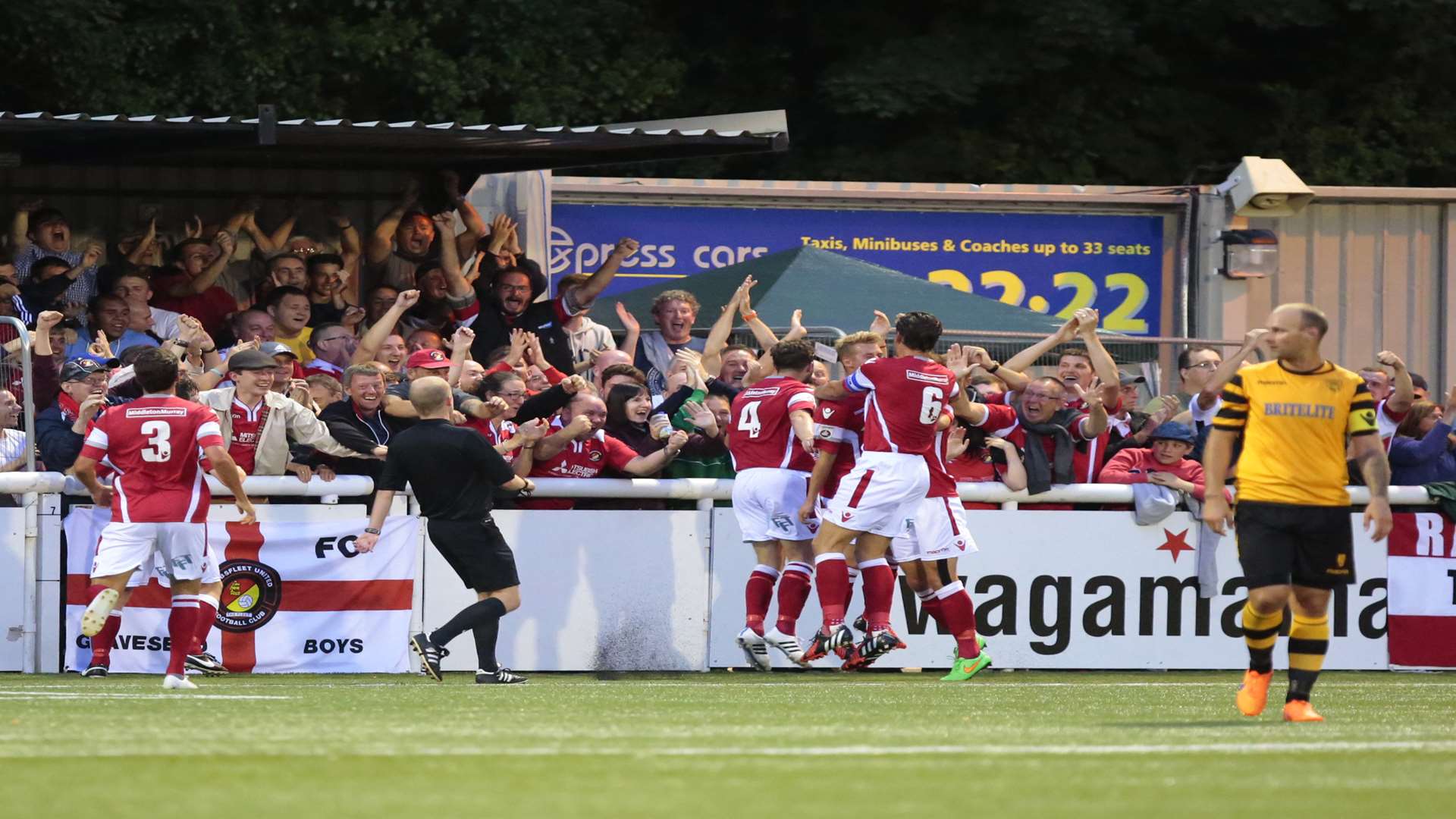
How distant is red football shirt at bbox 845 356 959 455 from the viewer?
1247 cm

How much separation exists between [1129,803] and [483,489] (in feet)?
21.1

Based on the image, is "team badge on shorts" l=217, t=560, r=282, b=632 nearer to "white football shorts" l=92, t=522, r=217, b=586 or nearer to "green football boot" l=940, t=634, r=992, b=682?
"white football shorts" l=92, t=522, r=217, b=586

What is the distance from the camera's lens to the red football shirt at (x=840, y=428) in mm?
13055

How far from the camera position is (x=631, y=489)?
1349 cm

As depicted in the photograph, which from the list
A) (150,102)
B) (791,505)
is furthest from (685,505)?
(150,102)

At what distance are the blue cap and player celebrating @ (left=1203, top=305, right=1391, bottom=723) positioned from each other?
452 centimetres

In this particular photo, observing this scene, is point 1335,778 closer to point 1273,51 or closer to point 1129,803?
point 1129,803

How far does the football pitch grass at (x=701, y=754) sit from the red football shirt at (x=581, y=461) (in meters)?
2.26

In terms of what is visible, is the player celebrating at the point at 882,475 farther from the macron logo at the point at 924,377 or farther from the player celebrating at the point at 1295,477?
the player celebrating at the point at 1295,477

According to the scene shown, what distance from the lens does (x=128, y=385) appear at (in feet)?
43.3

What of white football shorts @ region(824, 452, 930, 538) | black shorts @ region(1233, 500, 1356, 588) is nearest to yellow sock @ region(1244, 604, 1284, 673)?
black shorts @ region(1233, 500, 1356, 588)

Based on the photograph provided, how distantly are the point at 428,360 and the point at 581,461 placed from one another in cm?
111

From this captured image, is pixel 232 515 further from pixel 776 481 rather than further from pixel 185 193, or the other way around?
pixel 185 193

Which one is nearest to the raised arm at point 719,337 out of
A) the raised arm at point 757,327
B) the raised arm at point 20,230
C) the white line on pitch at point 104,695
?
the raised arm at point 757,327
